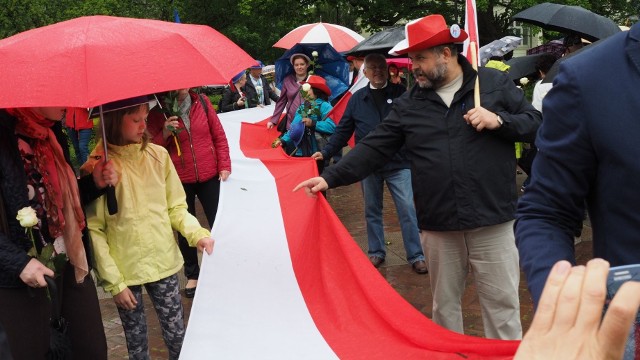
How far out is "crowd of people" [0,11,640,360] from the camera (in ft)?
5.50

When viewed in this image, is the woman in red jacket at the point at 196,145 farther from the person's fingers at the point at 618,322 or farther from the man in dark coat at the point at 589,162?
the person's fingers at the point at 618,322

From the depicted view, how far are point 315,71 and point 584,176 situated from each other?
24.0 ft

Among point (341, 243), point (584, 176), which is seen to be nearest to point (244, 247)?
point (341, 243)

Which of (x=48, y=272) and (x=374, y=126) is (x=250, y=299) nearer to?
(x=48, y=272)

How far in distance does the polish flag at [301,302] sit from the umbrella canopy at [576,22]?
2.79m

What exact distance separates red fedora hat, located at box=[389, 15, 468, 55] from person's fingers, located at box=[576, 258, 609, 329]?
3222mm

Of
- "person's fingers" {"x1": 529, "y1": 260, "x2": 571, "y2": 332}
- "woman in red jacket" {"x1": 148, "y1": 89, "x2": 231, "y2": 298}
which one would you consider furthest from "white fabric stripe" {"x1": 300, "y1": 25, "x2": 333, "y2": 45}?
"person's fingers" {"x1": 529, "y1": 260, "x2": 571, "y2": 332}

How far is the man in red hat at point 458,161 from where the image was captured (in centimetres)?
385

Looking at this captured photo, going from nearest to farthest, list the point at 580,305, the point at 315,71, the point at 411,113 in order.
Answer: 1. the point at 580,305
2. the point at 411,113
3. the point at 315,71

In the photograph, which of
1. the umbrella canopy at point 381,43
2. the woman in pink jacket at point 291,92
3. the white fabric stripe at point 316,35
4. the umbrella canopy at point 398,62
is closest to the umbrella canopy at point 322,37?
the white fabric stripe at point 316,35

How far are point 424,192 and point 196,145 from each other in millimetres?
2510

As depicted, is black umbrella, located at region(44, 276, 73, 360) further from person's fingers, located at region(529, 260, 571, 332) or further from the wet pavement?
person's fingers, located at region(529, 260, 571, 332)

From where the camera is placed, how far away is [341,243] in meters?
4.12

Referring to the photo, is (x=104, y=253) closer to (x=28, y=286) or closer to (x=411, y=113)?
(x=28, y=286)
